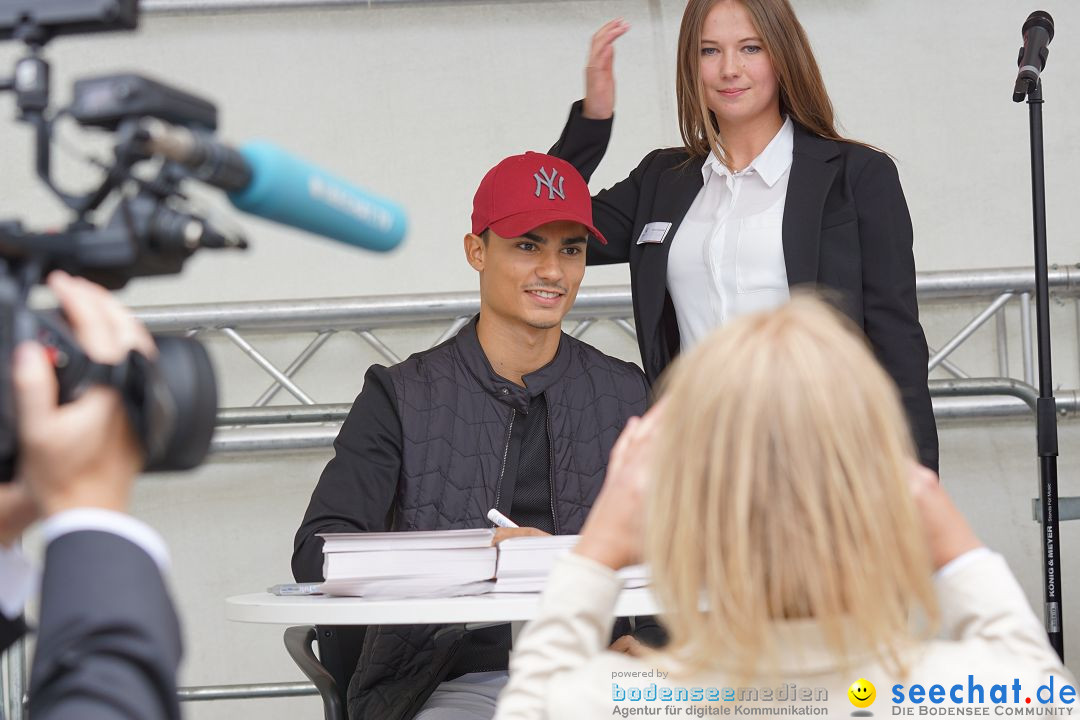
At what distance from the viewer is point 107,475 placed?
0.65m

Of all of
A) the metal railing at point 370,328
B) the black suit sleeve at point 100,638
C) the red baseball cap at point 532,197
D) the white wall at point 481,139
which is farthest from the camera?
the white wall at point 481,139

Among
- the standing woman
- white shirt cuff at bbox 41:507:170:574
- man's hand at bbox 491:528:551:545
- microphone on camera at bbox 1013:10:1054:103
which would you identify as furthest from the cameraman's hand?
microphone on camera at bbox 1013:10:1054:103

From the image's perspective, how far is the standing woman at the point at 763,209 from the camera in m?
2.07

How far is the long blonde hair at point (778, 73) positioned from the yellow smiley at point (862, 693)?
4.66 ft

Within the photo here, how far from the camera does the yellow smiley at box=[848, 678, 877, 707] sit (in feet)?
2.97

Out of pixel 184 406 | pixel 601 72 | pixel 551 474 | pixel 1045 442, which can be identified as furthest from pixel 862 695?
pixel 1045 442

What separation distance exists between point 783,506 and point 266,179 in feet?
1.31

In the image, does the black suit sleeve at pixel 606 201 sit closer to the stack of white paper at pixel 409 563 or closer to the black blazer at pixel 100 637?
the stack of white paper at pixel 409 563

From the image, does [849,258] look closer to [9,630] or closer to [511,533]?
[511,533]

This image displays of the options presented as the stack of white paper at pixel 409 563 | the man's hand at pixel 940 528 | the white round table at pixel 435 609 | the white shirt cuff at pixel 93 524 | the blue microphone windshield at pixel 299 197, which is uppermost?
the blue microphone windshield at pixel 299 197

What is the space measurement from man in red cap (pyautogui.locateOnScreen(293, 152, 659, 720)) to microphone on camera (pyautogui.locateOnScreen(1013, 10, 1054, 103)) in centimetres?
88

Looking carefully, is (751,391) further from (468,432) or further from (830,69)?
(830,69)

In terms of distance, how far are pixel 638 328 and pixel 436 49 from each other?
61.9 inches

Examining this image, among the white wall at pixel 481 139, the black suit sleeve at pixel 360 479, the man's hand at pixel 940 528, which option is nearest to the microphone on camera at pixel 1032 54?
the white wall at pixel 481 139
